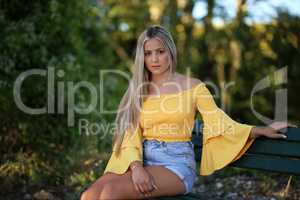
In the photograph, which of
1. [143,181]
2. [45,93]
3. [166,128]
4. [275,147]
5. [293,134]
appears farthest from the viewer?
[45,93]

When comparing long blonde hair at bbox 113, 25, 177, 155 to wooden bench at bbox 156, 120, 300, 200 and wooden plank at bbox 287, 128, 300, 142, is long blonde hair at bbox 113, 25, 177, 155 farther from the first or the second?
wooden plank at bbox 287, 128, 300, 142

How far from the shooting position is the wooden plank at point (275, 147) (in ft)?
10.3

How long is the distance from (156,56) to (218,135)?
2.15 ft

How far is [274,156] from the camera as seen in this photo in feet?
10.8

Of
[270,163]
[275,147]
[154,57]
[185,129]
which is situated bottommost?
[270,163]

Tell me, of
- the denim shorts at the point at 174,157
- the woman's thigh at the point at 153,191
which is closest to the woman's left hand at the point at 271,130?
the denim shorts at the point at 174,157

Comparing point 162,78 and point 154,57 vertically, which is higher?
point 154,57

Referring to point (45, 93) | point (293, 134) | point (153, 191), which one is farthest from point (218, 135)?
point (45, 93)

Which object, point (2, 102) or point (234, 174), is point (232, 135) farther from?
point (2, 102)

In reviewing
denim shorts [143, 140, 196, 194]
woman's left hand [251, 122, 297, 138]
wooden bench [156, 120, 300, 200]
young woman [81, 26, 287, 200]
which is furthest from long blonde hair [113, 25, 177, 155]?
woman's left hand [251, 122, 297, 138]

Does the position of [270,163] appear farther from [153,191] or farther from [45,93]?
[45,93]

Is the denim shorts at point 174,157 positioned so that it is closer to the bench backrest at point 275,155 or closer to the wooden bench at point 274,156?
the wooden bench at point 274,156

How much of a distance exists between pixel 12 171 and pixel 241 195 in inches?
90.5

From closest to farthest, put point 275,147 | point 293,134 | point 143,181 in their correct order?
point 143,181
point 293,134
point 275,147
